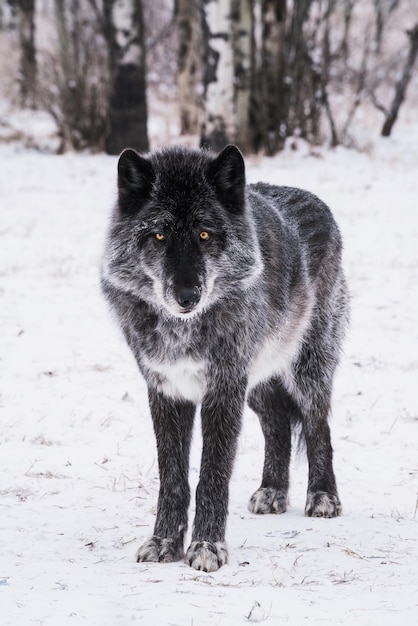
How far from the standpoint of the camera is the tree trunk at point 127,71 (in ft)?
50.9

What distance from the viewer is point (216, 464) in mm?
3930

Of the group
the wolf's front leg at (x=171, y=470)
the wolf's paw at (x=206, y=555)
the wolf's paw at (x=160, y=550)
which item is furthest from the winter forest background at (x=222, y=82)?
the wolf's paw at (x=206, y=555)

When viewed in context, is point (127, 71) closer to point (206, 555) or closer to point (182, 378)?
point (182, 378)

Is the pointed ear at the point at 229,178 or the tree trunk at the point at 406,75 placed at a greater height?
the pointed ear at the point at 229,178

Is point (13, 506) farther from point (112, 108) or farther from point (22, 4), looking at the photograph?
point (22, 4)

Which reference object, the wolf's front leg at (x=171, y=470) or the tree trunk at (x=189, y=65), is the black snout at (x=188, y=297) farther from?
the tree trunk at (x=189, y=65)

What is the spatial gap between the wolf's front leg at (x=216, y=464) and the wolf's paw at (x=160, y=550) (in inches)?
4.1

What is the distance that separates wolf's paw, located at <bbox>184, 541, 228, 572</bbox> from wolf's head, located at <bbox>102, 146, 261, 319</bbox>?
1051 mm

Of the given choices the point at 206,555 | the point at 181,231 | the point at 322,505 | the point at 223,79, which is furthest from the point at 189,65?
the point at 206,555

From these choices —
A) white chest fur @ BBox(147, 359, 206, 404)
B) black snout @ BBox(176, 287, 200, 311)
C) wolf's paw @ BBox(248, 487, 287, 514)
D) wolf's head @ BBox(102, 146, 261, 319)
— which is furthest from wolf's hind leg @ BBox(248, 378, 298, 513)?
black snout @ BBox(176, 287, 200, 311)

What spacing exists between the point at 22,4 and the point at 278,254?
22.9 meters

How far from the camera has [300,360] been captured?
4820mm

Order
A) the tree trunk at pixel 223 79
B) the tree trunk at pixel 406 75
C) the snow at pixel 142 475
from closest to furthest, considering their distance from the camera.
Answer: the snow at pixel 142 475, the tree trunk at pixel 223 79, the tree trunk at pixel 406 75

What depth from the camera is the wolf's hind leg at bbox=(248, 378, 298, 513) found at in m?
4.84
